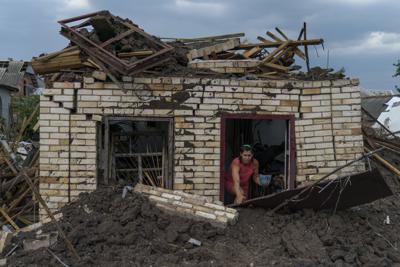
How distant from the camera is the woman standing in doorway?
8.29 meters

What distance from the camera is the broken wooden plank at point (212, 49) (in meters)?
8.75

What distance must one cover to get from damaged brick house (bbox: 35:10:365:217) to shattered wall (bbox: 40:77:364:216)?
0.02 metres

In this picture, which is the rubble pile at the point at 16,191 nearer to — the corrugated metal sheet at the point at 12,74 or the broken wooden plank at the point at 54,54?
the broken wooden plank at the point at 54,54

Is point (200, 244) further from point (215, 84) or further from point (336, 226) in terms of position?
point (215, 84)

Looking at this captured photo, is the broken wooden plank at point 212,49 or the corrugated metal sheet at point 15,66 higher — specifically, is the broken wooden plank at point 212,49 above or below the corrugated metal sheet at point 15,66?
below

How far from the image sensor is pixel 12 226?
811 cm

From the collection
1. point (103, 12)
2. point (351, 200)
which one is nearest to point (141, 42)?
point (103, 12)

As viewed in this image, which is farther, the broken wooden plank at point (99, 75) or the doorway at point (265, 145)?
the doorway at point (265, 145)

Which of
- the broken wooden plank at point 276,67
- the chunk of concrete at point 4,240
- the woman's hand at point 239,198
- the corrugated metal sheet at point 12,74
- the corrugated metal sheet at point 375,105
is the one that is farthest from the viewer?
the corrugated metal sheet at point 12,74

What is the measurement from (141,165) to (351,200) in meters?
3.42

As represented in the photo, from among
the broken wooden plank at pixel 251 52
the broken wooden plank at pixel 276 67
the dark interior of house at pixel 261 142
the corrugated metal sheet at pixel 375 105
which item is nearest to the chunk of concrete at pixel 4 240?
the dark interior of house at pixel 261 142

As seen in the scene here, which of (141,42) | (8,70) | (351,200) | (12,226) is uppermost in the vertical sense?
(8,70)

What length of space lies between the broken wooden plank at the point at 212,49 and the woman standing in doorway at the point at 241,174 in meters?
1.79

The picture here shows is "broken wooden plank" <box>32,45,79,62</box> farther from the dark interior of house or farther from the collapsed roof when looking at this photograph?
the dark interior of house
